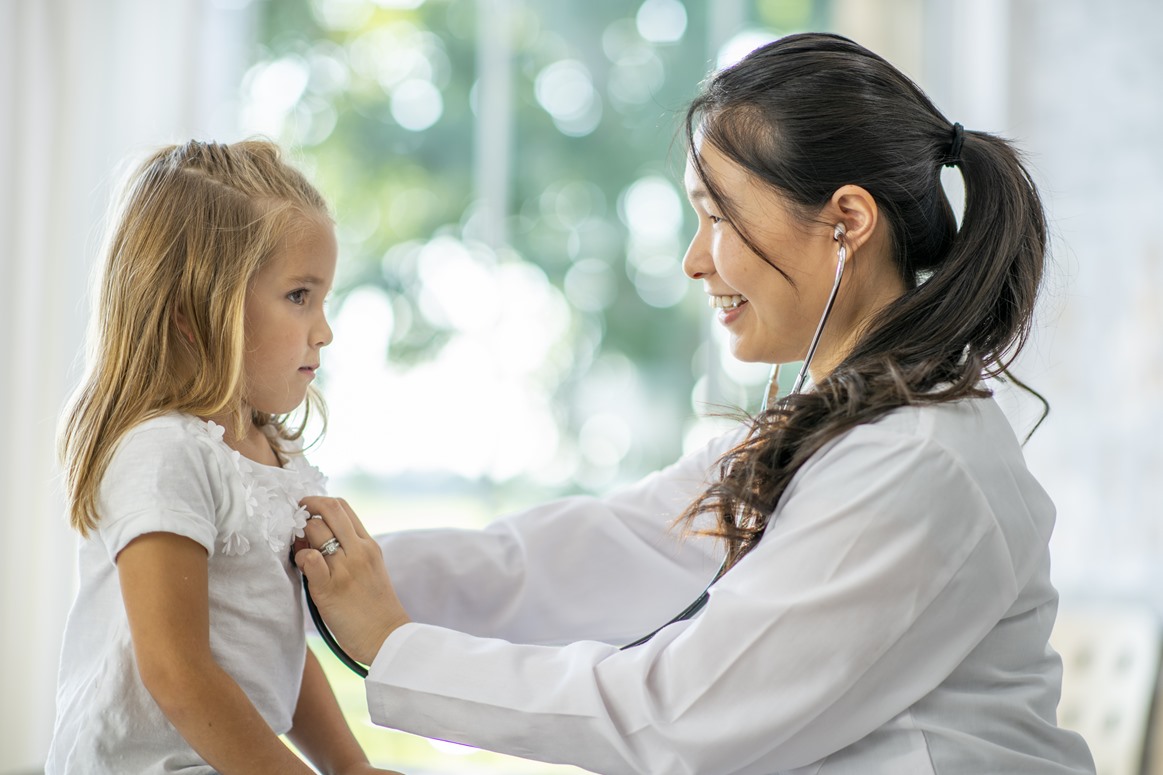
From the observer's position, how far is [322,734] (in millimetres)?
1375

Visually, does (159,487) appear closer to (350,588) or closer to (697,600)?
(350,588)

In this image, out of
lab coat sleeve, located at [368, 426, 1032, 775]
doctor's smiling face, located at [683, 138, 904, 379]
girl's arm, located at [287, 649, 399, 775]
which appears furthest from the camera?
girl's arm, located at [287, 649, 399, 775]

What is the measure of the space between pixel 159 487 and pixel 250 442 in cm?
23

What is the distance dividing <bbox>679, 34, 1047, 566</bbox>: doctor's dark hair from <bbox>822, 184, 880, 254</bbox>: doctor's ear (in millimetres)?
14

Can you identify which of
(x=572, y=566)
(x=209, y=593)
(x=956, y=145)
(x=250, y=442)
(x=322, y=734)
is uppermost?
(x=956, y=145)

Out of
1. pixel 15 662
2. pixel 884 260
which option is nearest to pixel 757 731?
pixel 884 260

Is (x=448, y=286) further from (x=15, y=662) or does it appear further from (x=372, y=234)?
(x=15, y=662)

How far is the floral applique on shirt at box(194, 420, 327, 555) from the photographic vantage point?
1.14 m

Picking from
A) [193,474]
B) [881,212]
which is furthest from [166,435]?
[881,212]

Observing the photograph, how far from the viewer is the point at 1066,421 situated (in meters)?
2.65

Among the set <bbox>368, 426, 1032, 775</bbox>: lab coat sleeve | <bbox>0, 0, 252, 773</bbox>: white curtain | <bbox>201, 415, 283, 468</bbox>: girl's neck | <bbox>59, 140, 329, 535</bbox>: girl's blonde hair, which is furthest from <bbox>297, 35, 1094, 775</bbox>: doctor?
<bbox>0, 0, 252, 773</bbox>: white curtain

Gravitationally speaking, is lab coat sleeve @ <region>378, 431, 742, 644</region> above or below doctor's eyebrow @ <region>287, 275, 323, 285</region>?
below

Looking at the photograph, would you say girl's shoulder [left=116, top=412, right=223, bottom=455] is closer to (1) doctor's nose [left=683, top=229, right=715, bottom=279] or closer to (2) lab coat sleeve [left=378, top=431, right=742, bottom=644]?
(2) lab coat sleeve [left=378, top=431, right=742, bottom=644]

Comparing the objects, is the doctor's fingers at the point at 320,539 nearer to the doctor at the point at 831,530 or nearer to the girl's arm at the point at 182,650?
the doctor at the point at 831,530
